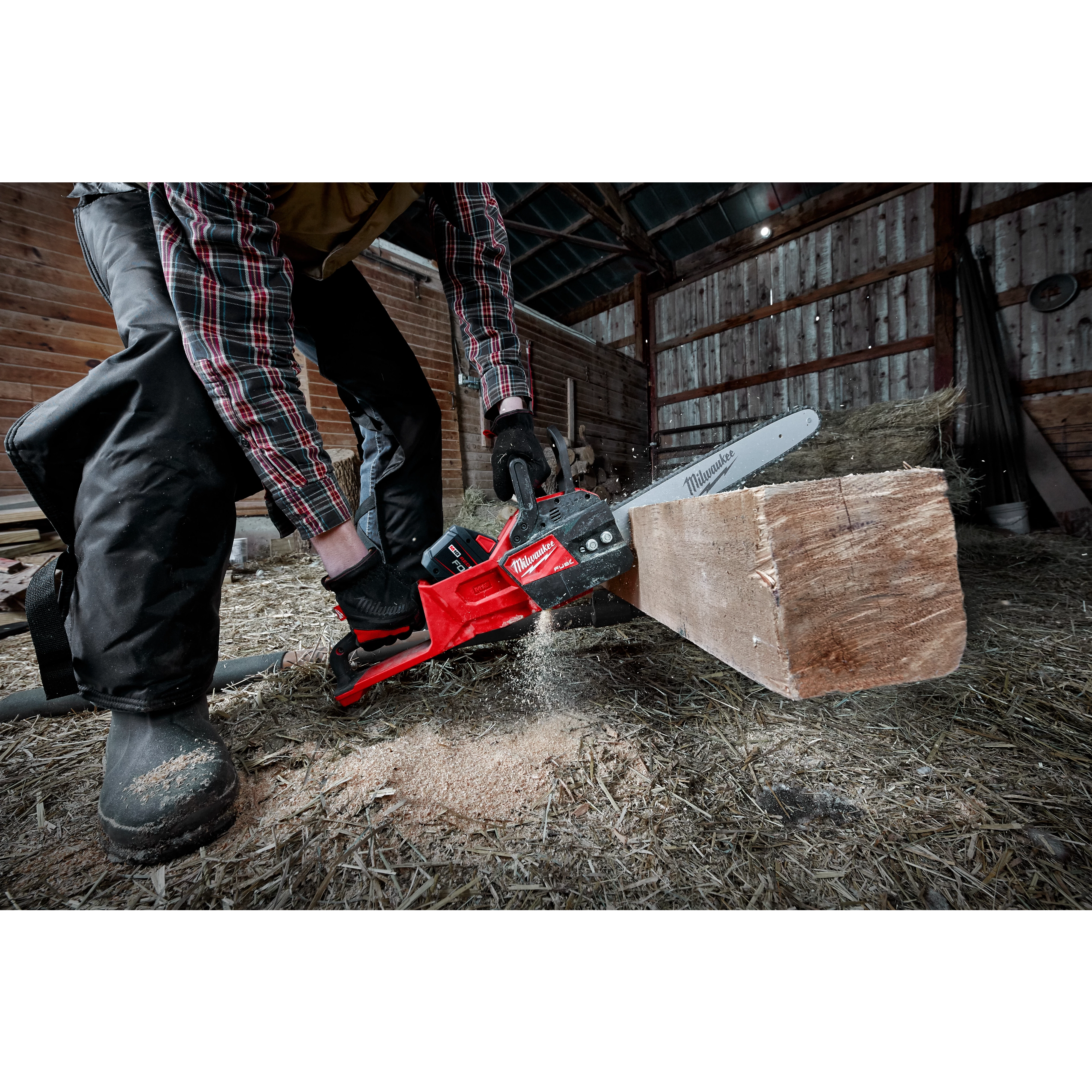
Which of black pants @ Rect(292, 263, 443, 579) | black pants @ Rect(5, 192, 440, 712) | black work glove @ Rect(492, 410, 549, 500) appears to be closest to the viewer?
black pants @ Rect(5, 192, 440, 712)

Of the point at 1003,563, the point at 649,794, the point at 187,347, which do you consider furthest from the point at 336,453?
the point at 1003,563

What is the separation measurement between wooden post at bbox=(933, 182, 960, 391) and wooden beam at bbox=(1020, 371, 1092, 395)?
27.4 inches

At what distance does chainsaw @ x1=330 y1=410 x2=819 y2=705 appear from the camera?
108cm

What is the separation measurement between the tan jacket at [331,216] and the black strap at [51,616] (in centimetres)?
100

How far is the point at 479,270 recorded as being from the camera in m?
1.51

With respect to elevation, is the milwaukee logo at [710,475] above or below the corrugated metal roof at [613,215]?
below

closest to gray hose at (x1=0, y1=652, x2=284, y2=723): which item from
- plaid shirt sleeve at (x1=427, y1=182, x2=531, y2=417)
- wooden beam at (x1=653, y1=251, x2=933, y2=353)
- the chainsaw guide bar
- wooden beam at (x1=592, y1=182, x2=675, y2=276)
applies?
plaid shirt sleeve at (x1=427, y1=182, x2=531, y2=417)

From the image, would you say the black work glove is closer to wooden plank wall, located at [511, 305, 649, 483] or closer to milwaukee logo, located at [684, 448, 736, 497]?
milwaukee logo, located at [684, 448, 736, 497]

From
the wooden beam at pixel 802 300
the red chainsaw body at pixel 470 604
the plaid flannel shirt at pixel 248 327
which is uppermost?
the wooden beam at pixel 802 300

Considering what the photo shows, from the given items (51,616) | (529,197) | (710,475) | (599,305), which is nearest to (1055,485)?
(710,475)

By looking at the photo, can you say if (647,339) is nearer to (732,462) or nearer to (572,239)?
(572,239)


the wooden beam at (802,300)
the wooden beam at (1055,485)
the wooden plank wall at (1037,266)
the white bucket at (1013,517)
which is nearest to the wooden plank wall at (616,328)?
the wooden beam at (802,300)

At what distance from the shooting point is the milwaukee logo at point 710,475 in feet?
4.79

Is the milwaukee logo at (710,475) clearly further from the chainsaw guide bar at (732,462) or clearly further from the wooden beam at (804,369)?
the wooden beam at (804,369)
